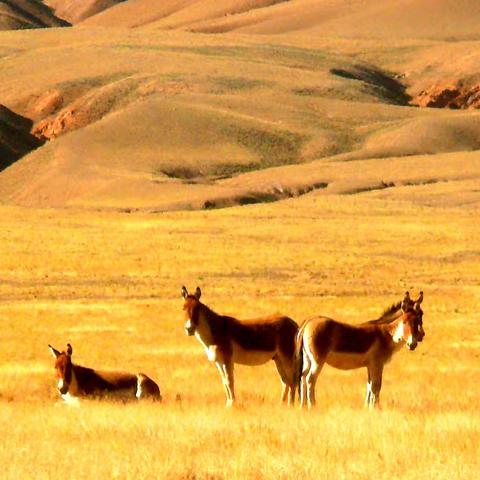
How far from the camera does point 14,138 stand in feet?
537

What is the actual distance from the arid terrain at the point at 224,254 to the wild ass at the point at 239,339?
58cm

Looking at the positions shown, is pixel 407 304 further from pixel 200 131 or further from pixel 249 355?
pixel 200 131

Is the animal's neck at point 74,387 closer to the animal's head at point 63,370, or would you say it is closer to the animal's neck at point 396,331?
the animal's head at point 63,370

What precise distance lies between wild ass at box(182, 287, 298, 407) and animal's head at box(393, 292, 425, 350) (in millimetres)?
1775

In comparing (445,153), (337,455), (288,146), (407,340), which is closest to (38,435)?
(337,455)

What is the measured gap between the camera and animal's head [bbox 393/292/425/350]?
17.5 meters

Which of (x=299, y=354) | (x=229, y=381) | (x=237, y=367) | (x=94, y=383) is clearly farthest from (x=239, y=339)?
(x=237, y=367)

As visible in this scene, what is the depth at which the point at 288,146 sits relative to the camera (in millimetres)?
151000

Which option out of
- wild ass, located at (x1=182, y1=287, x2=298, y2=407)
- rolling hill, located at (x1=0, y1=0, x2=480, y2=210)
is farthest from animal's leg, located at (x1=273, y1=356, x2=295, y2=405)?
rolling hill, located at (x1=0, y1=0, x2=480, y2=210)

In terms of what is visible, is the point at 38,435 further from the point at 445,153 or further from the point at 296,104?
the point at 296,104

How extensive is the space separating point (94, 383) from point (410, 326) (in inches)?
173

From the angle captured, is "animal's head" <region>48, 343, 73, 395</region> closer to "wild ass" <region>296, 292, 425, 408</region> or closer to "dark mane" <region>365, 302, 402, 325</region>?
"wild ass" <region>296, 292, 425, 408</region>

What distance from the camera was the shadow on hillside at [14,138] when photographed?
6132 inches

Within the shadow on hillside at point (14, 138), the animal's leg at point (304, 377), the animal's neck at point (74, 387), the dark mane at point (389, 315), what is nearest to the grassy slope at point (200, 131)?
the shadow on hillside at point (14, 138)
